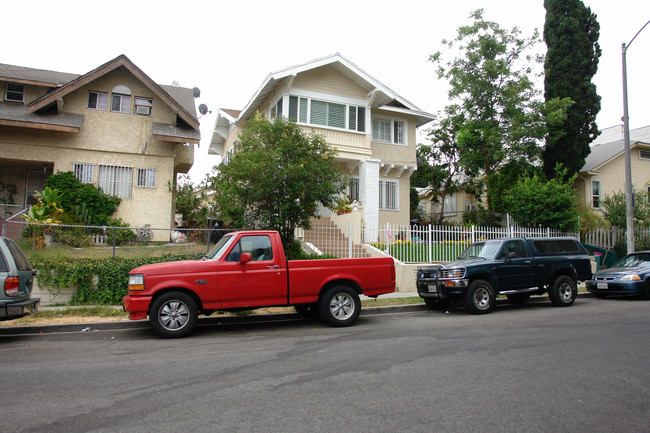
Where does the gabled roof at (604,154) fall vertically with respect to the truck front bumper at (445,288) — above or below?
above

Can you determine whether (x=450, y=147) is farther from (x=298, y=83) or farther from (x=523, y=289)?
(x=523, y=289)

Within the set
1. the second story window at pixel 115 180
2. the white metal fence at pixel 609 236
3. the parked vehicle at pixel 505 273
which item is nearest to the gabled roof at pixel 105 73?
the second story window at pixel 115 180

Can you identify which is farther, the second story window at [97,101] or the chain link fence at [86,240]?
the second story window at [97,101]

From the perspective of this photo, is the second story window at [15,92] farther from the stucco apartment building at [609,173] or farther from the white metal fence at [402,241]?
the stucco apartment building at [609,173]

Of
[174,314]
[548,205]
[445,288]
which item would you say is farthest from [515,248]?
[174,314]

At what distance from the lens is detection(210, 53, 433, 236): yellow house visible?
64.4 ft

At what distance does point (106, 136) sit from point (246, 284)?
→ 504 inches

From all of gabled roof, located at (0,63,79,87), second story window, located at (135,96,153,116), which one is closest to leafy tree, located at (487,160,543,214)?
second story window, located at (135,96,153,116)

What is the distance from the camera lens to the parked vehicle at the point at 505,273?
10609 millimetres

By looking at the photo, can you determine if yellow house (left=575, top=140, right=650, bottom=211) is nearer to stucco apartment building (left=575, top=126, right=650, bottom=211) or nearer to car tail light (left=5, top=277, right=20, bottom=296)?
stucco apartment building (left=575, top=126, right=650, bottom=211)

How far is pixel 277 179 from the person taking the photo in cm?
1311

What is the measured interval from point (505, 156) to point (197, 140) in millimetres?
15102

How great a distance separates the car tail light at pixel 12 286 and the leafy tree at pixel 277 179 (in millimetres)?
6549

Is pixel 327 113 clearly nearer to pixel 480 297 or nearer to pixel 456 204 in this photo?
pixel 480 297
